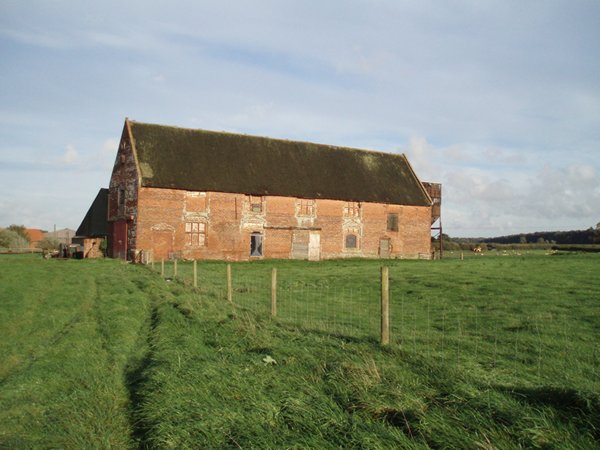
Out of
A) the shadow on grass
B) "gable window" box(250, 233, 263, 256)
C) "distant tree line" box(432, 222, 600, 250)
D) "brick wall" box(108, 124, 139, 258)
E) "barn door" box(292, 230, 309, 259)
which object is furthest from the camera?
"distant tree line" box(432, 222, 600, 250)

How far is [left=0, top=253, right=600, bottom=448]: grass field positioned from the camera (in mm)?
5215

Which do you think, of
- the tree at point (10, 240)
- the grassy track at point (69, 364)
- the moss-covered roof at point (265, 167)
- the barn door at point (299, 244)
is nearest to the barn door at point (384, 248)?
the moss-covered roof at point (265, 167)

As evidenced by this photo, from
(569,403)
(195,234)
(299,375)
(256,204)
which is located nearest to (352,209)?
(256,204)

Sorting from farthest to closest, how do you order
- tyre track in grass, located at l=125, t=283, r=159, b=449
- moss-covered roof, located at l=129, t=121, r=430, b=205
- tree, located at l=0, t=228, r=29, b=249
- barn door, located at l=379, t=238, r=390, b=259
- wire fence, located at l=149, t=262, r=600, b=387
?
tree, located at l=0, t=228, r=29, b=249 < barn door, located at l=379, t=238, r=390, b=259 < moss-covered roof, located at l=129, t=121, r=430, b=205 < wire fence, located at l=149, t=262, r=600, b=387 < tyre track in grass, located at l=125, t=283, r=159, b=449

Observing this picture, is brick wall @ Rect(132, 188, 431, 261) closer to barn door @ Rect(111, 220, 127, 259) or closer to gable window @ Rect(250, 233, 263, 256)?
gable window @ Rect(250, 233, 263, 256)

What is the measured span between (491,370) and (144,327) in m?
7.75

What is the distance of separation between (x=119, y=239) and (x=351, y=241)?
57.8 ft

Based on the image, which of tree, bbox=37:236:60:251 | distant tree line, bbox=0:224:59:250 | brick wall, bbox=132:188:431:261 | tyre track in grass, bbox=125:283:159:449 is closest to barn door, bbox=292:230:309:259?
brick wall, bbox=132:188:431:261

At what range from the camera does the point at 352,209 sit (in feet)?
140

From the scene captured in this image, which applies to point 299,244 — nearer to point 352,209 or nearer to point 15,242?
point 352,209

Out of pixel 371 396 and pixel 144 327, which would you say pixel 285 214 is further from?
pixel 371 396

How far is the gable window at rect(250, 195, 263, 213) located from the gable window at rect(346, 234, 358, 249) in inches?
301

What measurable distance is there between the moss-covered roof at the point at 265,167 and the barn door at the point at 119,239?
13.4 feet

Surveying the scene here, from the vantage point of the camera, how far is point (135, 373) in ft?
27.4
